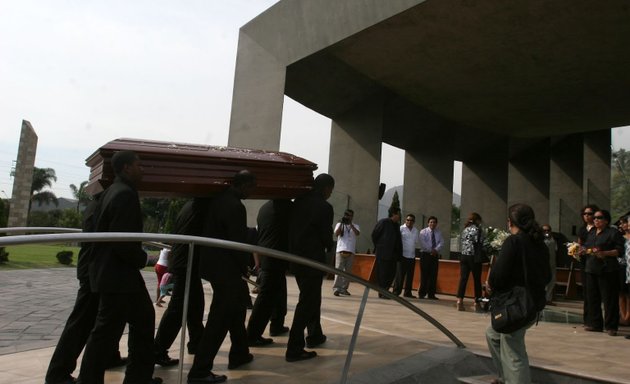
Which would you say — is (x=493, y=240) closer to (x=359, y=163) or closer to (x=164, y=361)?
(x=164, y=361)

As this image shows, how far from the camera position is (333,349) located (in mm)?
4410

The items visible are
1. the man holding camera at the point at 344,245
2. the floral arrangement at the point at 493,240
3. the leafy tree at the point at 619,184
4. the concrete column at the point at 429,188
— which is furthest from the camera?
the concrete column at the point at 429,188

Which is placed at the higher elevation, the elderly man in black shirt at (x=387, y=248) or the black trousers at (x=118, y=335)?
the elderly man in black shirt at (x=387, y=248)

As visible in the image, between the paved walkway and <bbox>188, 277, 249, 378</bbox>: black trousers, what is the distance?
231 millimetres

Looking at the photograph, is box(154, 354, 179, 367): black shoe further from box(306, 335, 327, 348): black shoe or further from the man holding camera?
the man holding camera

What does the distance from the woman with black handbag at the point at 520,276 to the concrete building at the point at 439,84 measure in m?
7.40

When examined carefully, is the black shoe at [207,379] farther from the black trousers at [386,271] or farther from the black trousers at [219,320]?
the black trousers at [386,271]

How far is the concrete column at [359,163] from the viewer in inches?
579

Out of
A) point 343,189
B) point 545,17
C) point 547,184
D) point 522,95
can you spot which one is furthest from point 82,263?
point 547,184

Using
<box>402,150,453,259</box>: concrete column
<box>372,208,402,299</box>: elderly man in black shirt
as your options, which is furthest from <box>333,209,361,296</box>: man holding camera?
<box>402,150,453,259</box>: concrete column

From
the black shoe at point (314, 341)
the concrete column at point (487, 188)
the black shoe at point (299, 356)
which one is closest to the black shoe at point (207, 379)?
the black shoe at point (299, 356)

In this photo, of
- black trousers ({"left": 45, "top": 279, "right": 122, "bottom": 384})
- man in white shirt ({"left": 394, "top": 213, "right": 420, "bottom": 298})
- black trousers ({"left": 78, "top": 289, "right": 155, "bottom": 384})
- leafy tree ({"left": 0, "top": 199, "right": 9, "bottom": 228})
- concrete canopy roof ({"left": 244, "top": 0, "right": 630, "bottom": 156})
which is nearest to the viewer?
black trousers ({"left": 78, "top": 289, "right": 155, "bottom": 384})

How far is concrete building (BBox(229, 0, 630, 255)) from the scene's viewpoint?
10.4 m

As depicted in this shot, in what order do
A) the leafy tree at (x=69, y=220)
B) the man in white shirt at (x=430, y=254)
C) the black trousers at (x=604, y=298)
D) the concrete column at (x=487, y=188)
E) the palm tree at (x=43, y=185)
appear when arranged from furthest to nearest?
the palm tree at (x=43, y=185) < the leafy tree at (x=69, y=220) < the concrete column at (x=487, y=188) < the man in white shirt at (x=430, y=254) < the black trousers at (x=604, y=298)
